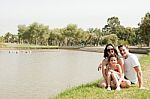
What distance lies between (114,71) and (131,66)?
673mm

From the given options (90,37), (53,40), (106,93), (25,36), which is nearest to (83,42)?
(90,37)

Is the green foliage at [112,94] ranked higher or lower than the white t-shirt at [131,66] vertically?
lower

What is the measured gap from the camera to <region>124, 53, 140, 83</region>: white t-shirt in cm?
1155

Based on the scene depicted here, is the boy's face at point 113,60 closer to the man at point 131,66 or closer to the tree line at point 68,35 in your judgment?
the man at point 131,66

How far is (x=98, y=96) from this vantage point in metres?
10.2

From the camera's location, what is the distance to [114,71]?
1137 centimetres

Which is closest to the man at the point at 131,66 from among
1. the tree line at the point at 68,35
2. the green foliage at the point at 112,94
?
the green foliage at the point at 112,94

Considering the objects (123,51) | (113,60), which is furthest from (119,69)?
(123,51)

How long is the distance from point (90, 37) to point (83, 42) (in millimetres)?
3781

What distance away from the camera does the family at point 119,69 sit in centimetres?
1123

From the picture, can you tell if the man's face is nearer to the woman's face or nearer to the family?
the family

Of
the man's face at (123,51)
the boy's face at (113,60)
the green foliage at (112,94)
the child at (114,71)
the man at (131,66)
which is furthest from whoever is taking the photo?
the man's face at (123,51)

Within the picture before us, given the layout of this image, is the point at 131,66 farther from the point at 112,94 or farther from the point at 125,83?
the point at 112,94

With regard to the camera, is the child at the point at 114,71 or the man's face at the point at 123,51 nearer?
the child at the point at 114,71
